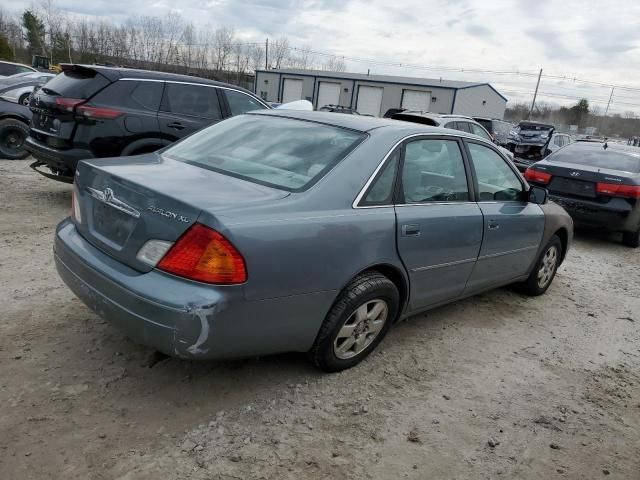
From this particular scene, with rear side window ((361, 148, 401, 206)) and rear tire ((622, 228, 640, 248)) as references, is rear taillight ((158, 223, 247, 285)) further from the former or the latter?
rear tire ((622, 228, 640, 248))

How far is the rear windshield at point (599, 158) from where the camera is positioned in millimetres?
7938

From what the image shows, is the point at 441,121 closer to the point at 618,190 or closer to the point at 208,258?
the point at 618,190

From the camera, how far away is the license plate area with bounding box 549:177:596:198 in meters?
7.52

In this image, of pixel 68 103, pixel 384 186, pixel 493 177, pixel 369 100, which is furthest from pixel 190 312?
pixel 369 100

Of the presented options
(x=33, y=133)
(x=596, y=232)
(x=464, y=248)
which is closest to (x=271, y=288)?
(x=464, y=248)

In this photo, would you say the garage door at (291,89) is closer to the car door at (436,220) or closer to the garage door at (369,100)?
the garage door at (369,100)

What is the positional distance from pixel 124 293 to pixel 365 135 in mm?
1740

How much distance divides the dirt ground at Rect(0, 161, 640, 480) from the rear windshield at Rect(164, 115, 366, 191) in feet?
3.95

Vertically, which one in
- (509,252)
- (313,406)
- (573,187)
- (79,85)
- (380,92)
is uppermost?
(380,92)

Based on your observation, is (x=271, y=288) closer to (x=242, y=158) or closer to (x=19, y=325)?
(x=242, y=158)

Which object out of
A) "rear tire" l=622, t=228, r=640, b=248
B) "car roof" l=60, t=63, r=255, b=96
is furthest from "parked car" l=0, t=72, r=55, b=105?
"rear tire" l=622, t=228, r=640, b=248

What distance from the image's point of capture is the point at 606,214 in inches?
291

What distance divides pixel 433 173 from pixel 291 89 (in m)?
45.8

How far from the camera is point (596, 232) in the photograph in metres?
8.90
